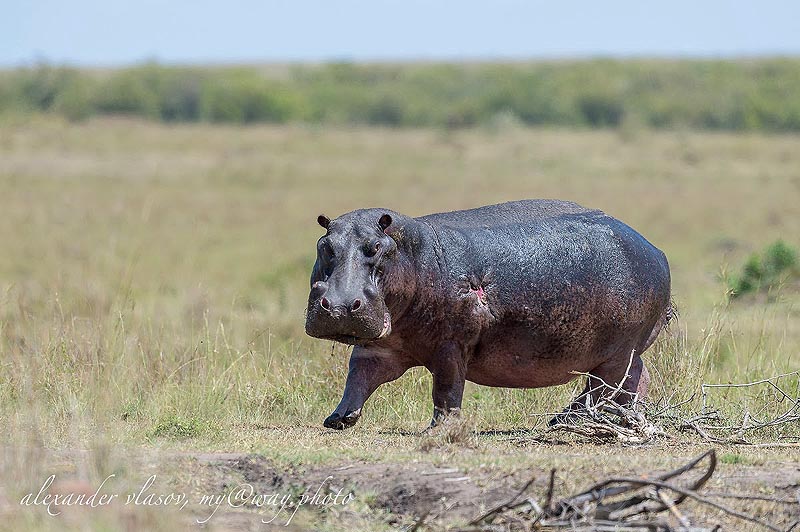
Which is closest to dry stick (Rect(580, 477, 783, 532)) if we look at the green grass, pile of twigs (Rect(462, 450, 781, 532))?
pile of twigs (Rect(462, 450, 781, 532))

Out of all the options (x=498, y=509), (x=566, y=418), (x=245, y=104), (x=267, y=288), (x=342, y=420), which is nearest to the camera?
(x=498, y=509)

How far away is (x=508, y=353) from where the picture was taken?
772 cm

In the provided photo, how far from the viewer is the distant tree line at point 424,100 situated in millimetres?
61875

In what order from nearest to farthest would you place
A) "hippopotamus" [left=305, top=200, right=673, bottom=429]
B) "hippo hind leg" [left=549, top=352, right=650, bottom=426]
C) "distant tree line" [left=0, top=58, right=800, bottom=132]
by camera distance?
1. "hippopotamus" [left=305, top=200, right=673, bottom=429]
2. "hippo hind leg" [left=549, top=352, right=650, bottom=426]
3. "distant tree line" [left=0, top=58, right=800, bottom=132]

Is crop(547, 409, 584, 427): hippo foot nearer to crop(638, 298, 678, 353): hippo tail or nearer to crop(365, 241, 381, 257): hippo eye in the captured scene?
crop(638, 298, 678, 353): hippo tail

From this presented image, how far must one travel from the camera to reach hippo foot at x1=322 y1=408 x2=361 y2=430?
7.66 meters

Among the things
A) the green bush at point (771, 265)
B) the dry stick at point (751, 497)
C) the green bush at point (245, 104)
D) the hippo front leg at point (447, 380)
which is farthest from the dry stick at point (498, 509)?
the green bush at point (245, 104)

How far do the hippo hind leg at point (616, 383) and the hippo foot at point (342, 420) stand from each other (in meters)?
1.18

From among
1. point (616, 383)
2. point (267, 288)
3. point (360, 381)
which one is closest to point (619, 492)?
point (360, 381)

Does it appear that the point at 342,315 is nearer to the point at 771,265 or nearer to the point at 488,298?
the point at 488,298

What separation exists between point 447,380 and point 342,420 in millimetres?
675

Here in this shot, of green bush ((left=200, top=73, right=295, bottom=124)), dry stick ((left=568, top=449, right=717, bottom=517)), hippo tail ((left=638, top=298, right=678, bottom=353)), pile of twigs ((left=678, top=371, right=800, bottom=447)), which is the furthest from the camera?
green bush ((left=200, top=73, right=295, bottom=124))

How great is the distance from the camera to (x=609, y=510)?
219 inches

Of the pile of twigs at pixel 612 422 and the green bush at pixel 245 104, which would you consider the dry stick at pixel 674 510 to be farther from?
the green bush at pixel 245 104
